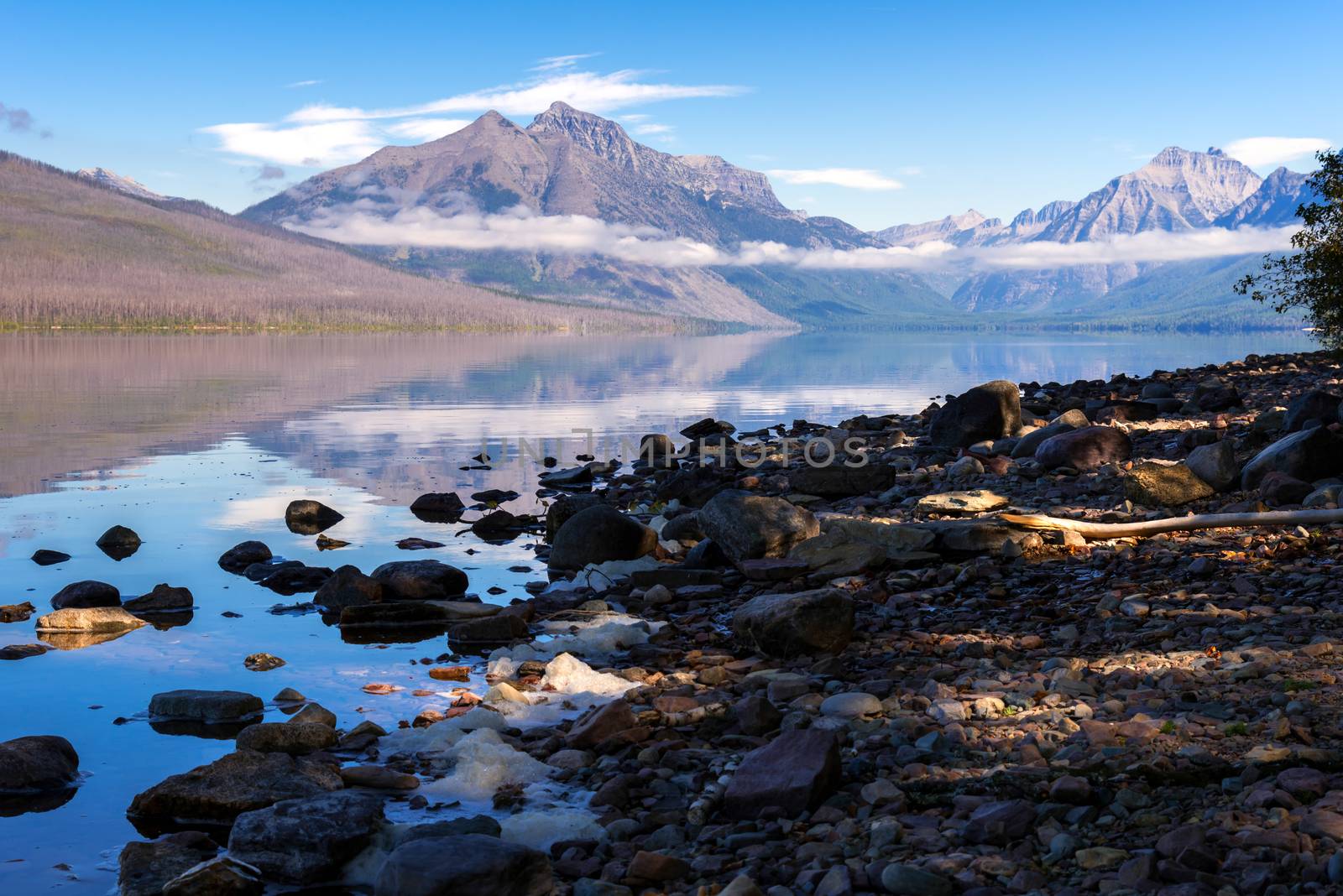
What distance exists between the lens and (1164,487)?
1784 cm

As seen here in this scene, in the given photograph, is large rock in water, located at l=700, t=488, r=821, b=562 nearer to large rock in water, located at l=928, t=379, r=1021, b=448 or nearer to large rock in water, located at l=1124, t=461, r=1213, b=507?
large rock in water, located at l=1124, t=461, r=1213, b=507

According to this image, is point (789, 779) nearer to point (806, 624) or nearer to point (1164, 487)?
point (806, 624)

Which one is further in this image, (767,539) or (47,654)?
(767,539)

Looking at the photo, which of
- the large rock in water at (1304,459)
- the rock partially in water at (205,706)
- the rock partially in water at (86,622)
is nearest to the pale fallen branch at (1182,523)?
the large rock in water at (1304,459)

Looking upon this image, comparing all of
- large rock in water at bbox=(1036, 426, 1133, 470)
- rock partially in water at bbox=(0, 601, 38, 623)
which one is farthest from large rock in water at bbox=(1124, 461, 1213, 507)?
rock partially in water at bbox=(0, 601, 38, 623)

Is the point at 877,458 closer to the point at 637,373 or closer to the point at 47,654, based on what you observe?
the point at 47,654

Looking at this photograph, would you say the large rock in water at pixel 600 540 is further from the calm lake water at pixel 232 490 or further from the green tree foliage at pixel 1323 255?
the green tree foliage at pixel 1323 255

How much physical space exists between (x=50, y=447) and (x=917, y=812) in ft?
129

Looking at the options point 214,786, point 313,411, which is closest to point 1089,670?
point 214,786

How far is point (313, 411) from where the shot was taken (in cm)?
5688

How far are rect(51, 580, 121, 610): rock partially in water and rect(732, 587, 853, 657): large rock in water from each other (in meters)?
10.3

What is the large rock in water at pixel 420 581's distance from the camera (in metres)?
17.5

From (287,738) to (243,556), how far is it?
10856 millimetres

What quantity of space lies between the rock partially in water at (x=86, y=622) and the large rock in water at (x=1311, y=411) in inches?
811
